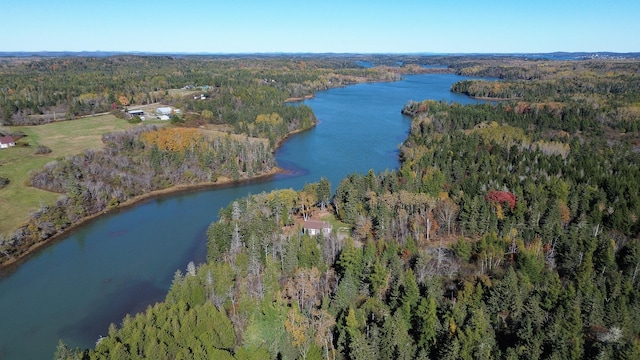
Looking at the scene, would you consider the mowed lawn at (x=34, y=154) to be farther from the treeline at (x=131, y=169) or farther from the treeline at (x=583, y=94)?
the treeline at (x=583, y=94)

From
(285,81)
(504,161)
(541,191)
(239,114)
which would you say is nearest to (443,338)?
(541,191)

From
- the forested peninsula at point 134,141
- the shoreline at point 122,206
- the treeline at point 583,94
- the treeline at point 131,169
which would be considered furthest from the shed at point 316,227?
the treeline at point 583,94

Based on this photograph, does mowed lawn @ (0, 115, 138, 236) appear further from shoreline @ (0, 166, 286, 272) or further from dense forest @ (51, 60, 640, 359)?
dense forest @ (51, 60, 640, 359)

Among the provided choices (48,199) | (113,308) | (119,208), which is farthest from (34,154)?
(113,308)

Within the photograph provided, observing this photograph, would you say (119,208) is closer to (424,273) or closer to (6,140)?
(6,140)

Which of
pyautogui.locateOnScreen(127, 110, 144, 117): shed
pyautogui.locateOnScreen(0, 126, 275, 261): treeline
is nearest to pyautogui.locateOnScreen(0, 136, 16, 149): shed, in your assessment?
pyautogui.locateOnScreen(0, 126, 275, 261): treeline
